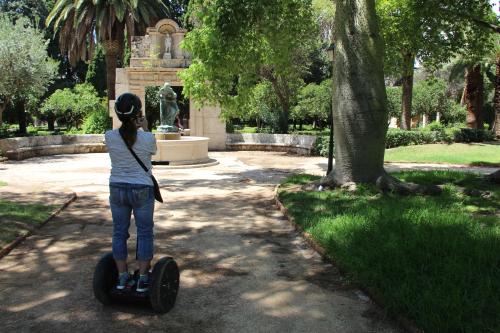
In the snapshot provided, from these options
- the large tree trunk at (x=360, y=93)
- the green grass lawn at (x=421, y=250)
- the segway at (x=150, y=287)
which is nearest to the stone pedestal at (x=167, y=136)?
the large tree trunk at (x=360, y=93)

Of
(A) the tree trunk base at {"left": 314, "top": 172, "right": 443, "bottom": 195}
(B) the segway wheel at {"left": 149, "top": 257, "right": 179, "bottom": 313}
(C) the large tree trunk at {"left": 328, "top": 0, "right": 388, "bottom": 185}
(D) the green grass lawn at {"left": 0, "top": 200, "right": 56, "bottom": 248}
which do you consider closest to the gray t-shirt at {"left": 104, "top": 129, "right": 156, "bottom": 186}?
(B) the segway wheel at {"left": 149, "top": 257, "right": 179, "bottom": 313}

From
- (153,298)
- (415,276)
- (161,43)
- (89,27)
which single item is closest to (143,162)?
(153,298)

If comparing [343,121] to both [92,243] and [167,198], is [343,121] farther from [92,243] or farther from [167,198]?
[92,243]

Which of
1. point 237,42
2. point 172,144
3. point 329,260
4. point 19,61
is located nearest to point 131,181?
point 329,260

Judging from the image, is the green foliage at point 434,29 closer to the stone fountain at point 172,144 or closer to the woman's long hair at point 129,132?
the stone fountain at point 172,144

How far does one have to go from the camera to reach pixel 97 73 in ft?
142

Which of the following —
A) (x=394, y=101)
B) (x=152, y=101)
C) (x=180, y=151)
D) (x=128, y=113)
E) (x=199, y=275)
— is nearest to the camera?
(x=128, y=113)

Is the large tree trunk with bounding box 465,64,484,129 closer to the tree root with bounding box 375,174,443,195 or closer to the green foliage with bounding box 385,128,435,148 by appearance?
the green foliage with bounding box 385,128,435,148

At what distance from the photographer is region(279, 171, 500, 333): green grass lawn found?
3.72 m

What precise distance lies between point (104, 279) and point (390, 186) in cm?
648

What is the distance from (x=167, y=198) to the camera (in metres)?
10.1

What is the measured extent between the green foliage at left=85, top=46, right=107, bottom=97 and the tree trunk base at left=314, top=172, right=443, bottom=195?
3697 cm

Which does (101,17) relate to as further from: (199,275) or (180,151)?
(199,275)

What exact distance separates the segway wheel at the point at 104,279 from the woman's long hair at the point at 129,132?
104 cm
